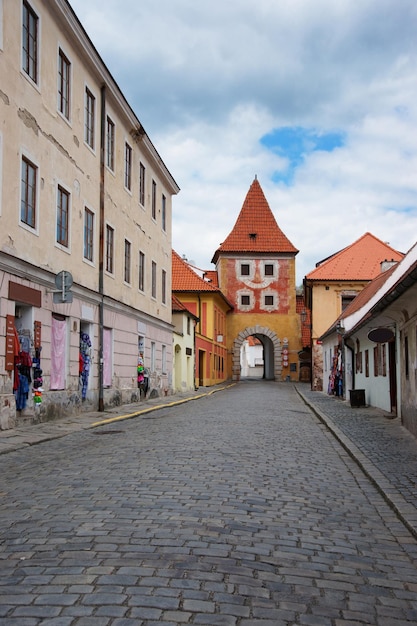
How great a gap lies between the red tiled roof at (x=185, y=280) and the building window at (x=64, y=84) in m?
31.5

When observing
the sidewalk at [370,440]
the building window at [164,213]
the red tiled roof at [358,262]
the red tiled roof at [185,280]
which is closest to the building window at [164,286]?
the building window at [164,213]

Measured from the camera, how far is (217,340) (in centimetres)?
5456

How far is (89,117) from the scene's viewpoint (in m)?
20.2

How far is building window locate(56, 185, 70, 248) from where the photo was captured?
17.3m

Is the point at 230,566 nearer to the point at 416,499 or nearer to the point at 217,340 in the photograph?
the point at 416,499

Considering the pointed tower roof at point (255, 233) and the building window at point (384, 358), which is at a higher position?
the pointed tower roof at point (255, 233)

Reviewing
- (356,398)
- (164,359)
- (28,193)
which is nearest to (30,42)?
(28,193)

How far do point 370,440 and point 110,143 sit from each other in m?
14.1

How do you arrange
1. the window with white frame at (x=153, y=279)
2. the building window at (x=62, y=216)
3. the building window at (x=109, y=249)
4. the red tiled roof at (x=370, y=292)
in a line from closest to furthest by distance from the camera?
the building window at (x=62, y=216), the building window at (x=109, y=249), the red tiled roof at (x=370, y=292), the window with white frame at (x=153, y=279)

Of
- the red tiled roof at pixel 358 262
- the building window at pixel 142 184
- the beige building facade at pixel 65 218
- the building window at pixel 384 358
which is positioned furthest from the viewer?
the red tiled roof at pixel 358 262

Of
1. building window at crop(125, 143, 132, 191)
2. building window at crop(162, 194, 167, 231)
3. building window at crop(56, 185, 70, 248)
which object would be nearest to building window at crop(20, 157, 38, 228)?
building window at crop(56, 185, 70, 248)

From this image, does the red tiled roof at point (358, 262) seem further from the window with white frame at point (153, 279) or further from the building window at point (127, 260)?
the building window at point (127, 260)

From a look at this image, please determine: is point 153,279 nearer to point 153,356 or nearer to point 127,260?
point 153,356

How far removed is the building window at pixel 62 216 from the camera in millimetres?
17344
